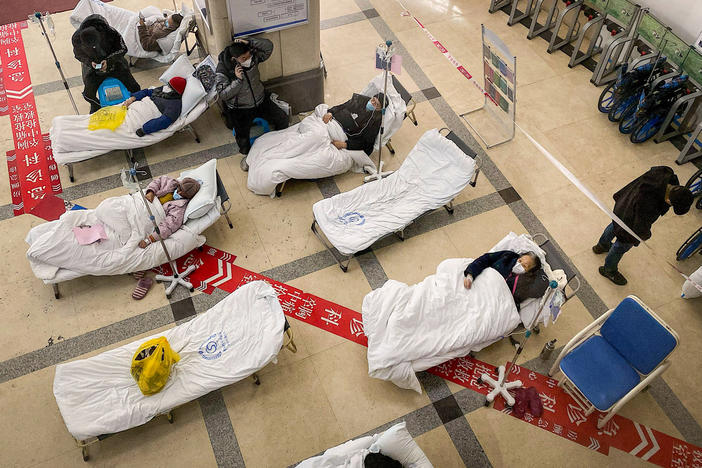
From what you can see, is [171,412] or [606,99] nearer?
[171,412]

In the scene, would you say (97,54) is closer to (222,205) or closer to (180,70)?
(180,70)

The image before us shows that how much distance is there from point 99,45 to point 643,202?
6023 mm

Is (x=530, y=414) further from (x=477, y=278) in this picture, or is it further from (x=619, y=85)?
(x=619, y=85)

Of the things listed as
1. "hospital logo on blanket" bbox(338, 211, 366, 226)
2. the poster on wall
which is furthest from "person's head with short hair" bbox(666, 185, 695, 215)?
the poster on wall

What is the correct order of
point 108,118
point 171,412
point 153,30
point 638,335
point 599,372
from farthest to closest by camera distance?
1. point 153,30
2. point 108,118
3. point 171,412
4. point 599,372
5. point 638,335

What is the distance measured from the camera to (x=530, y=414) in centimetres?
Answer: 500

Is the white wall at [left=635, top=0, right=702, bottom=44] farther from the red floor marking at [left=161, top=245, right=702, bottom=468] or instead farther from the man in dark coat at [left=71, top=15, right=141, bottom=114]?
the man in dark coat at [left=71, top=15, right=141, bottom=114]

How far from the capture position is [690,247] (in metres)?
5.89

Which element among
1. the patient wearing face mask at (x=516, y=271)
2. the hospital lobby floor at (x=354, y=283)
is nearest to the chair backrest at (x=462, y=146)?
the hospital lobby floor at (x=354, y=283)

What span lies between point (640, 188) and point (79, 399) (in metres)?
5.17

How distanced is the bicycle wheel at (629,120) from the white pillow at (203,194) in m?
4.97

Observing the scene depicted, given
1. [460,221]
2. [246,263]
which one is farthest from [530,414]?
[246,263]

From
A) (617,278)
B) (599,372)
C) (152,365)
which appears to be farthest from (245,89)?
(599,372)

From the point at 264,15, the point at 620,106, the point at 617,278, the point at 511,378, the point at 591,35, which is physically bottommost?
the point at 511,378
